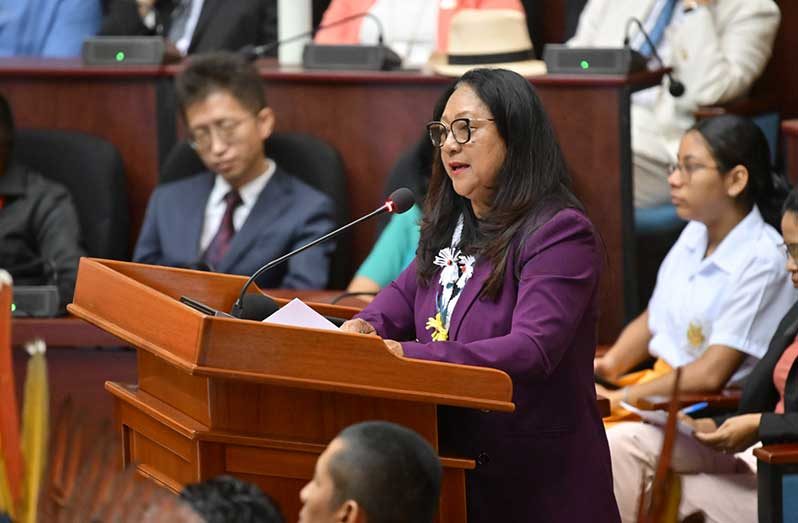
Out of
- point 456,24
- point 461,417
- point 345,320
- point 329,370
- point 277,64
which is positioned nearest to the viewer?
point 329,370

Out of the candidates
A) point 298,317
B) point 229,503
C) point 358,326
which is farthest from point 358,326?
point 229,503

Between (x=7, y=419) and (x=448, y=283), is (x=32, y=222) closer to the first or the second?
(x=448, y=283)

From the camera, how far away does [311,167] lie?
4.49 m

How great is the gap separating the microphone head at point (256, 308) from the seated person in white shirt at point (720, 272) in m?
1.39

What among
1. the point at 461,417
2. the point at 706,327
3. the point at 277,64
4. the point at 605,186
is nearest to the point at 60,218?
the point at 277,64

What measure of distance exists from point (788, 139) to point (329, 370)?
7.79 feet

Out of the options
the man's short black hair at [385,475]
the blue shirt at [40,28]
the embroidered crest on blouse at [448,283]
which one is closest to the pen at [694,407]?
the embroidered crest on blouse at [448,283]

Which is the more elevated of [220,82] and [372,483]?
[220,82]

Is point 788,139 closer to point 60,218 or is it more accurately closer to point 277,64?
point 277,64

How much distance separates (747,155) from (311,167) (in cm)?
137

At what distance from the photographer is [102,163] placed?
464 cm

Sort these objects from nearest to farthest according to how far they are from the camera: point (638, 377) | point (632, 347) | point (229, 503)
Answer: point (229, 503) → point (638, 377) → point (632, 347)

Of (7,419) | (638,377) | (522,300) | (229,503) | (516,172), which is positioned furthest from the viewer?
(638,377)

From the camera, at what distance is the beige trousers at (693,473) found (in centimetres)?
325
